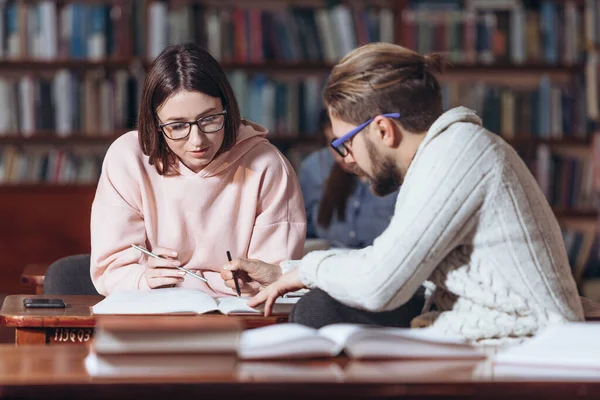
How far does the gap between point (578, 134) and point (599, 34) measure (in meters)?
0.53

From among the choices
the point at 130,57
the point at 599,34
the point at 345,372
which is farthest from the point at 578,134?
the point at 345,372

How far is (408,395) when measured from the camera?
1171mm

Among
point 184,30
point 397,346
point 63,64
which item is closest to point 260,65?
point 184,30

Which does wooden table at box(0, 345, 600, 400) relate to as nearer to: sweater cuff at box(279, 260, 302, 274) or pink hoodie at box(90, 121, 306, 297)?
sweater cuff at box(279, 260, 302, 274)

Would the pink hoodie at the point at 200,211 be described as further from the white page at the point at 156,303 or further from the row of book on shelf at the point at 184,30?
the row of book on shelf at the point at 184,30

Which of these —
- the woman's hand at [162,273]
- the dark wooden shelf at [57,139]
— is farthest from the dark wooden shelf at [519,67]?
the woman's hand at [162,273]

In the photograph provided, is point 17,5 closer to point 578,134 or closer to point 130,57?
point 130,57

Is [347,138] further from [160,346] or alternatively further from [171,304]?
[160,346]

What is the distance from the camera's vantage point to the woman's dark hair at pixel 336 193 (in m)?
3.85

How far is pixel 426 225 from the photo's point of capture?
1.56 metres

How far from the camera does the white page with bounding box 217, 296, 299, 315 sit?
182cm

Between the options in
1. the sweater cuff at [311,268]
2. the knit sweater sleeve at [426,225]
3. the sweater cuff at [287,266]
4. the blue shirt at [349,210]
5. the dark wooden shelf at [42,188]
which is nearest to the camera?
the knit sweater sleeve at [426,225]

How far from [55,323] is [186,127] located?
1.90 ft

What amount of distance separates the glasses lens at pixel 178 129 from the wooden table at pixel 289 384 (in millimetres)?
994
